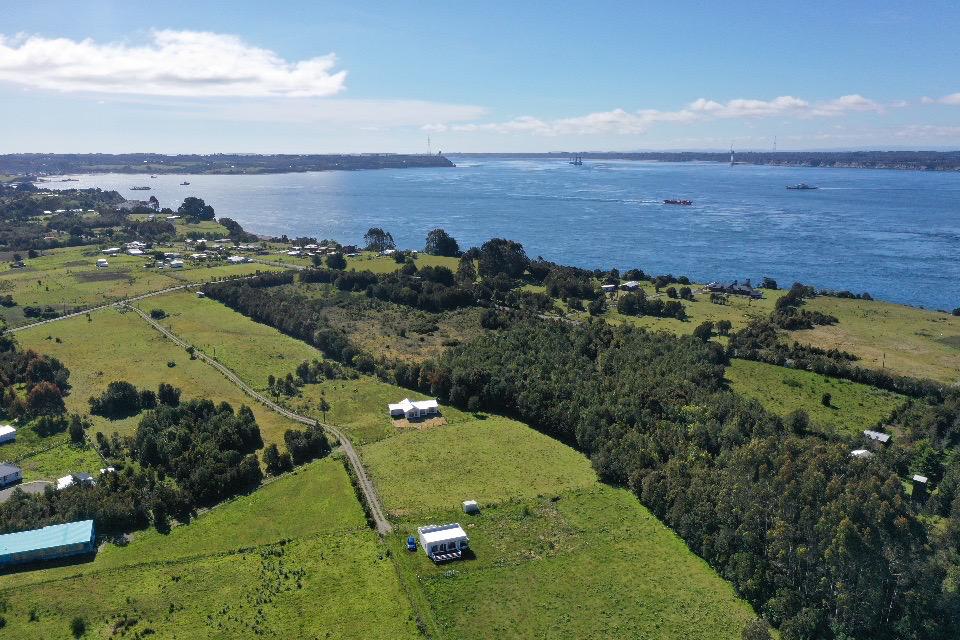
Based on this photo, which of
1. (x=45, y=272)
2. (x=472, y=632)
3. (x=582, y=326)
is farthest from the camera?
(x=45, y=272)

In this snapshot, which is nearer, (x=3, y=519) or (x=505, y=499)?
(x=3, y=519)

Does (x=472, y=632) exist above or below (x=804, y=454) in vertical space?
below

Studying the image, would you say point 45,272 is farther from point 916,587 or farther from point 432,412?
point 916,587

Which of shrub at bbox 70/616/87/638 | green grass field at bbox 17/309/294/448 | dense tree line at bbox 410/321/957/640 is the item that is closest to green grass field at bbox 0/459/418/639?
shrub at bbox 70/616/87/638

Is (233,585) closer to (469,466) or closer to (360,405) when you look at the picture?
(469,466)

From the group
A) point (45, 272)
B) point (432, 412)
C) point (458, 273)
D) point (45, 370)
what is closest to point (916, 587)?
point (432, 412)

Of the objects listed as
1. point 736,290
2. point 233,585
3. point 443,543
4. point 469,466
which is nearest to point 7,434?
point 233,585

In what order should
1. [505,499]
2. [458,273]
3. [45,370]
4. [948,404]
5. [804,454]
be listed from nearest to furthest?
[804,454] < [505,499] < [948,404] < [45,370] < [458,273]

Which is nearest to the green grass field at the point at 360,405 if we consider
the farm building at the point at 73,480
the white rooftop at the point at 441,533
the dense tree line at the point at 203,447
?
the dense tree line at the point at 203,447
